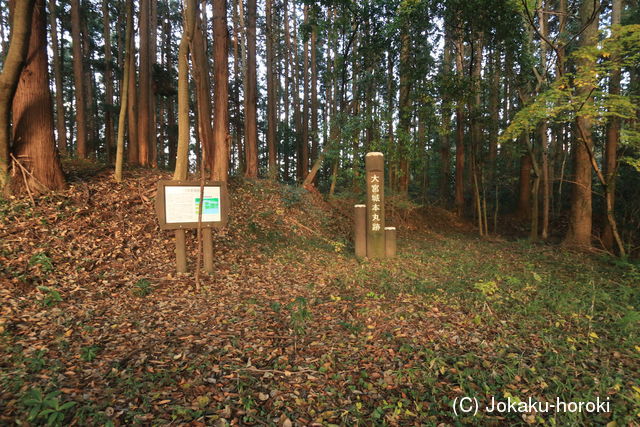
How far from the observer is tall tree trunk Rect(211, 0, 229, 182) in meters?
9.20

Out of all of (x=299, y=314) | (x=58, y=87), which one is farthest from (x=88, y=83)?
(x=299, y=314)

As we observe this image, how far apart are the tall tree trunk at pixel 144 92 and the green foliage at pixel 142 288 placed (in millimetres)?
7954

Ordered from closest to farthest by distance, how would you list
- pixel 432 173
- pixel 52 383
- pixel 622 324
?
pixel 52 383 < pixel 622 324 < pixel 432 173

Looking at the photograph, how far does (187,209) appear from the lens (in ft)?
19.2

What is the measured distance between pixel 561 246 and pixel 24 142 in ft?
46.9

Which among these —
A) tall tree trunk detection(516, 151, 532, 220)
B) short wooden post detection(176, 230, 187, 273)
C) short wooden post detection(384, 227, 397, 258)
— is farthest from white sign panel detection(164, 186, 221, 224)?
tall tree trunk detection(516, 151, 532, 220)

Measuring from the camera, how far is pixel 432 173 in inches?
945

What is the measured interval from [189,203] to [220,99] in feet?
16.4

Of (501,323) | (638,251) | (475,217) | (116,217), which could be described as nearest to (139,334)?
(116,217)

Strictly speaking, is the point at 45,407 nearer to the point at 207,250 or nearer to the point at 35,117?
the point at 207,250

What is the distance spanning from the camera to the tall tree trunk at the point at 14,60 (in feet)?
18.5

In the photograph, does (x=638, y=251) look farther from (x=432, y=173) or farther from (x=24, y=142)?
(x=24, y=142)

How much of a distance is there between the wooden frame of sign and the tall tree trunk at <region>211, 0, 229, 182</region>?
A: 360cm

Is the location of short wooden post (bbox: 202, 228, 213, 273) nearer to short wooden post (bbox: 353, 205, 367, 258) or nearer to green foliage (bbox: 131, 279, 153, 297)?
green foliage (bbox: 131, 279, 153, 297)
